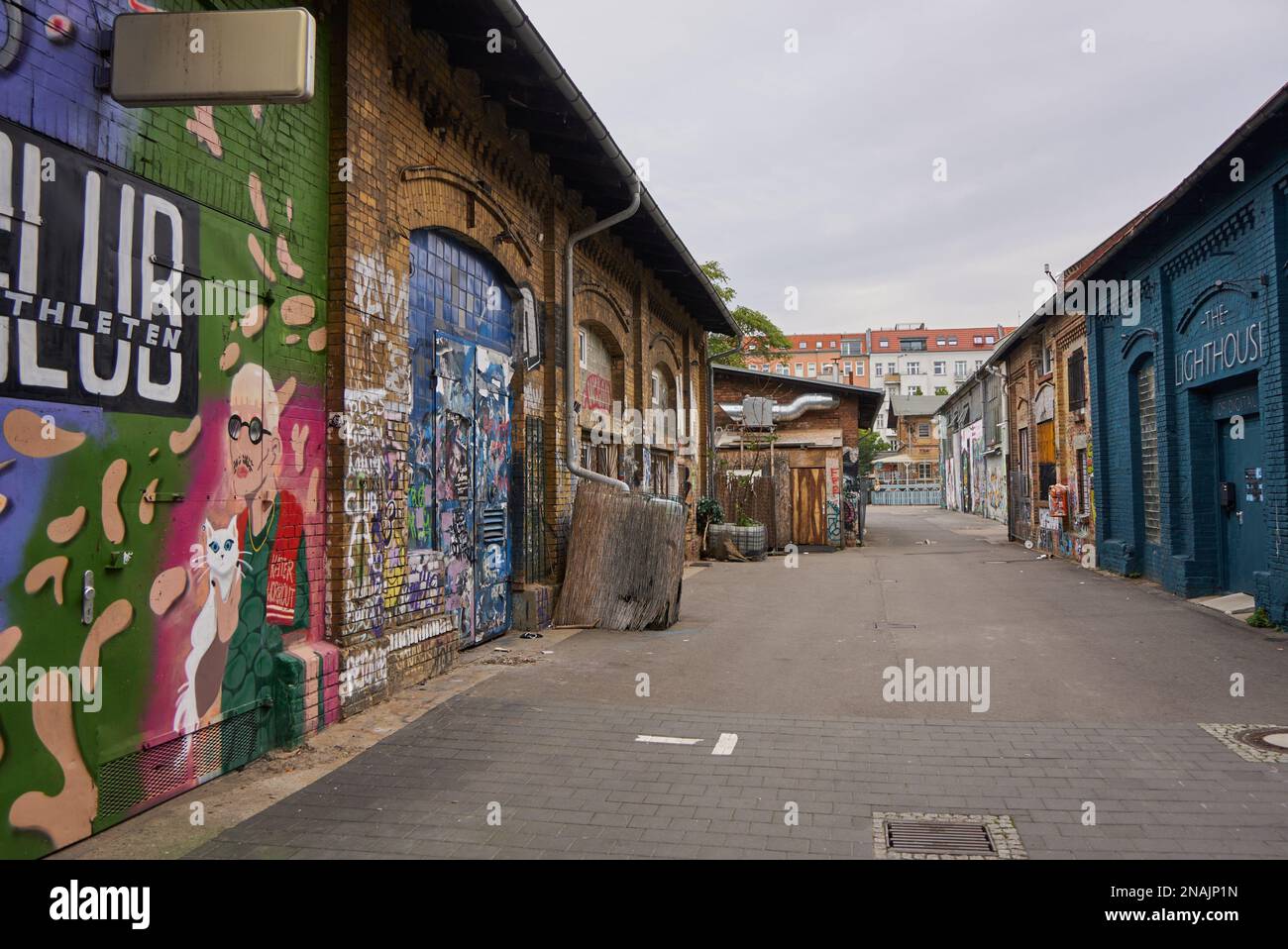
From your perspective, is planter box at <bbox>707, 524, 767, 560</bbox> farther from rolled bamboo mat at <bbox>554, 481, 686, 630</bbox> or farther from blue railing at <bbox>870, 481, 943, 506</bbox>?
blue railing at <bbox>870, 481, 943, 506</bbox>

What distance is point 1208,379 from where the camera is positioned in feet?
36.8

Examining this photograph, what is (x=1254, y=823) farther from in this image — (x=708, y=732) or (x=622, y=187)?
(x=622, y=187)

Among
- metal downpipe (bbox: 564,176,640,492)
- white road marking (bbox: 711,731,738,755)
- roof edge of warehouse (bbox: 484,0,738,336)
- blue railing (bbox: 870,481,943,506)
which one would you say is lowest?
white road marking (bbox: 711,731,738,755)

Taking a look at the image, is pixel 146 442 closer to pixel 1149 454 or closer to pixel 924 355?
pixel 1149 454

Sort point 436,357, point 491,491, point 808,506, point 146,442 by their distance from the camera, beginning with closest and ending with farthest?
point 146,442
point 436,357
point 491,491
point 808,506

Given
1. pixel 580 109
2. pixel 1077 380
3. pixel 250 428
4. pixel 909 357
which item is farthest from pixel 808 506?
pixel 909 357

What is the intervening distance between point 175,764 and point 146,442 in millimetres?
1656

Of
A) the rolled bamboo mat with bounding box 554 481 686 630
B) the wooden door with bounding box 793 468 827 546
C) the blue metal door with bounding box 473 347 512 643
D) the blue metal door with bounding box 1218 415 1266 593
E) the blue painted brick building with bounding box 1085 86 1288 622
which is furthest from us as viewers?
the wooden door with bounding box 793 468 827 546

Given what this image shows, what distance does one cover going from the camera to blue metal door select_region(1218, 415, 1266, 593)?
1038cm

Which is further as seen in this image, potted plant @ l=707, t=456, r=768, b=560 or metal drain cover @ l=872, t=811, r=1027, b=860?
potted plant @ l=707, t=456, r=768, b=560

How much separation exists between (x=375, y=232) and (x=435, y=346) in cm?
147

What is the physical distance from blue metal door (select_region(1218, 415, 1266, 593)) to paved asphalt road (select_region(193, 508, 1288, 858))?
64.6 inches

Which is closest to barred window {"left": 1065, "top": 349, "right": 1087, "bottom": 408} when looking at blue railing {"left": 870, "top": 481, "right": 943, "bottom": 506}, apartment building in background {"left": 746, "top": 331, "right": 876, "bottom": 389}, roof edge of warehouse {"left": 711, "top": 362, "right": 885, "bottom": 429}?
roof edge of warehouse {"left": 711, "top": 362, "right": 885, "bottom": 429}

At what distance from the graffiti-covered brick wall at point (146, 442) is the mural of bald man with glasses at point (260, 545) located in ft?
0.04
